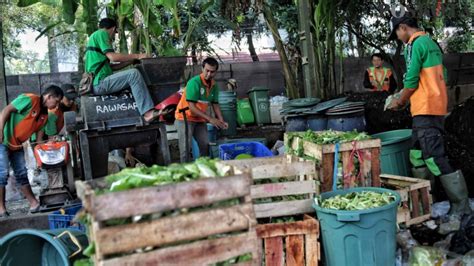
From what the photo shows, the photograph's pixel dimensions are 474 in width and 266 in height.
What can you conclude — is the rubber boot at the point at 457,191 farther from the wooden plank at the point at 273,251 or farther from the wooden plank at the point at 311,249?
the wooden plank at the point at 273,251

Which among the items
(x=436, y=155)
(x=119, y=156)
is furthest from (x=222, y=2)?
(x=436, y=155)

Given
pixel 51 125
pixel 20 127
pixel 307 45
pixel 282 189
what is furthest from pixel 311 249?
pixel 307 45

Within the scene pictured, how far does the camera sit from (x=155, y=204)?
253cm

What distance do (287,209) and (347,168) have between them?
28.4 inches

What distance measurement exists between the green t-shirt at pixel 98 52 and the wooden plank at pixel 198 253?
4.06 m

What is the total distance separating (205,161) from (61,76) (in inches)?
382

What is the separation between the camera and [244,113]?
10.5 metres

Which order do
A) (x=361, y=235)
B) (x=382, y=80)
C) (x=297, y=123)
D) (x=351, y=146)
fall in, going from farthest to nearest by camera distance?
(x=382, y=80)
(x=297, y=123)
(x=351, y=146)
(x=361, y=235)

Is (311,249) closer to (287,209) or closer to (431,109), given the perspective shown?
(287,209)

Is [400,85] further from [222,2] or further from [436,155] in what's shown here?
[436,155]

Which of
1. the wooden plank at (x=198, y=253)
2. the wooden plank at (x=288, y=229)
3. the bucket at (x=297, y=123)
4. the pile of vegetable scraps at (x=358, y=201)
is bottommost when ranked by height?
the wooden plank at (x=288, y=229)

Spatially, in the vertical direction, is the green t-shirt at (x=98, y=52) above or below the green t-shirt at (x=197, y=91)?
above

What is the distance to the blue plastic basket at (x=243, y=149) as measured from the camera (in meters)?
6.26

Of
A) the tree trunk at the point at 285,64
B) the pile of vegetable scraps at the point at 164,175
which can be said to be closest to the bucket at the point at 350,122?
the tree trunk at the point at 285,64
